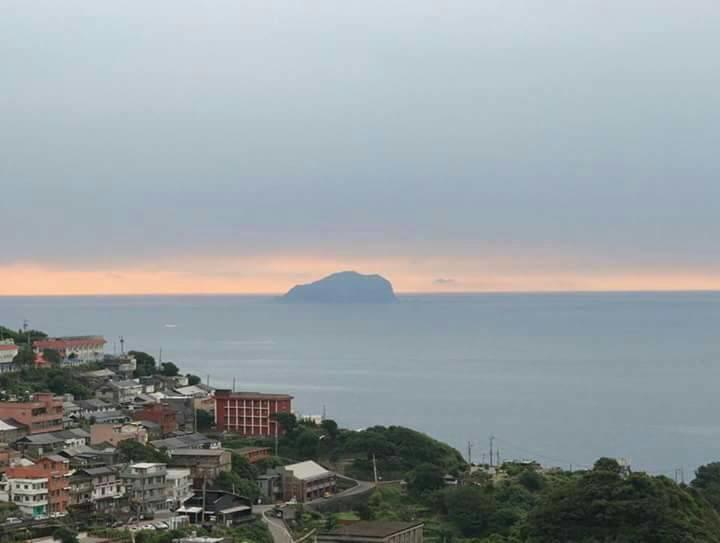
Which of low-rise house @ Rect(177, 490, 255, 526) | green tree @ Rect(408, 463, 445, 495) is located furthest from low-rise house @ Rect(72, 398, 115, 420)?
green tree @ Rect(408, 463, 445, 495)

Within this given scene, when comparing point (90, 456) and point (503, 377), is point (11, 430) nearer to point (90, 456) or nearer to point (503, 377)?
point (90, 456)

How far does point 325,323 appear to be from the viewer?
137 meters

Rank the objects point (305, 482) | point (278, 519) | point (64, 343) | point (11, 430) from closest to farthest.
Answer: point (278, 519) → point (305, 482) → point (11, 430) → point (64, 343)

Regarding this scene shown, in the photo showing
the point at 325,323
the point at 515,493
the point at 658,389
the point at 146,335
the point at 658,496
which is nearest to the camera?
the point at 658,496

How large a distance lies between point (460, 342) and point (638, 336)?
60.5 ft

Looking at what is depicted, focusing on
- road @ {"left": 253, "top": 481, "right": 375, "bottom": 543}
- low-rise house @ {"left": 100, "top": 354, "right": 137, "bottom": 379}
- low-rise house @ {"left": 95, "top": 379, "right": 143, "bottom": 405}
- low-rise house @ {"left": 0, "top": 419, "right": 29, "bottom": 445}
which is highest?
low-rise house @ {"left": 100, "top": 354, "right": 137, "bottom": 379}

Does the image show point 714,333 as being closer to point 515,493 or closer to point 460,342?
point 460,342

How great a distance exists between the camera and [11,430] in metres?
27.6

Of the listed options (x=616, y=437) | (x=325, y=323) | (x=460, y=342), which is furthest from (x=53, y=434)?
(x=325, y=323)

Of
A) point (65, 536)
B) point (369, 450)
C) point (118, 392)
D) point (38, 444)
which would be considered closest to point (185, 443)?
point (38, 444)

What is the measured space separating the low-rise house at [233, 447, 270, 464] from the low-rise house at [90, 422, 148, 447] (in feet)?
8.80

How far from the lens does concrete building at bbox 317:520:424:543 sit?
62.5ft

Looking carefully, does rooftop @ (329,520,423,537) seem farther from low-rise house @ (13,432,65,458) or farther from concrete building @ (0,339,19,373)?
concrete building @ (0,339,19,373)

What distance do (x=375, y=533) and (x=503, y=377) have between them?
167 feet
